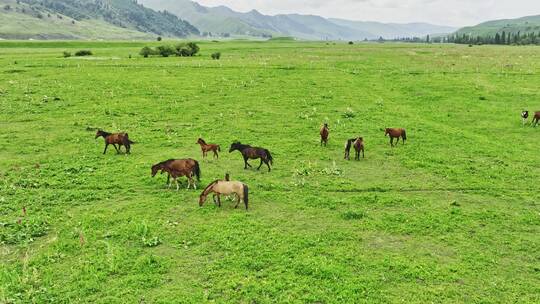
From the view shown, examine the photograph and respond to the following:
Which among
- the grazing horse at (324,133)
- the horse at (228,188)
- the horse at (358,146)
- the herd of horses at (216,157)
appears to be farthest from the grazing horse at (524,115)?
the horse at (228,188)

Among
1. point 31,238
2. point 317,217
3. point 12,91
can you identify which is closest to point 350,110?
point 317,217

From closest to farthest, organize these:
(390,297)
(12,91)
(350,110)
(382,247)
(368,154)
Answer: (390,297)
(382,247)
(368,154)
(350,110)
(12,91)

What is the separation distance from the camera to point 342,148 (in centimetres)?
2806

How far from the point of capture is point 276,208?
60.5ft

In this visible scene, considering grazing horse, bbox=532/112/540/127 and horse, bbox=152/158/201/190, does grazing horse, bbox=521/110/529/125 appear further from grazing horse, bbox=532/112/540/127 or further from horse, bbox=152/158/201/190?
horse, bbox=152/158/201/190

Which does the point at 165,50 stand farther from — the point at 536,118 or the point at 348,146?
the point at 536,118

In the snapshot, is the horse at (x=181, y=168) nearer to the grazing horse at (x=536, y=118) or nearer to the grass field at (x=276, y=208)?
the grass field at (x=276, y=208)

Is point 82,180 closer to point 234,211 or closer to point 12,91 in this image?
point 234,211

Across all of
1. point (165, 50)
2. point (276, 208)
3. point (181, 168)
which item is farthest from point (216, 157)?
point (165, 50)

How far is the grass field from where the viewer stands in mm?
12945

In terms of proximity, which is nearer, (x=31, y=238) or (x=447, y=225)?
(x=31, y=238)

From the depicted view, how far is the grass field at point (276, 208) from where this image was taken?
12945mm

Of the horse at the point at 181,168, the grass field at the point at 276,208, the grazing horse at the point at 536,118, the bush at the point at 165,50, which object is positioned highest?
the bush at the point at 165,50

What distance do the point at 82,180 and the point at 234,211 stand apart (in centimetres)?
889
